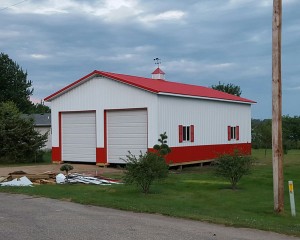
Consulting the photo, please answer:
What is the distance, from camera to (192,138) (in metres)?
29.2

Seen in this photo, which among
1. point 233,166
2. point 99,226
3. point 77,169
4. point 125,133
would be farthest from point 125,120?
point 99,226

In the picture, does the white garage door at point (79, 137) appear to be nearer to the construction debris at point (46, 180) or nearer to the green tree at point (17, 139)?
the green tree at point (17, 139)

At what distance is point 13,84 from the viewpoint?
6462 cm

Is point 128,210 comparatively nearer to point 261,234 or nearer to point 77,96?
point 261,234


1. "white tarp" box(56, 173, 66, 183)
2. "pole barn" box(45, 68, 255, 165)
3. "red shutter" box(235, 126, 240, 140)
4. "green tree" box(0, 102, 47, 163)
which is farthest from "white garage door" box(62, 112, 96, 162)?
"red shutter" box(235, 126, 240, 140)

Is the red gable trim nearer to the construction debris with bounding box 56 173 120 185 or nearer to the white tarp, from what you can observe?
the construction debris with bounding box 56 173 120 185

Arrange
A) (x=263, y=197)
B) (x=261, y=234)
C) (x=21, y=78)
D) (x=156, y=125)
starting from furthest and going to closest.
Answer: (x=21, y=78) → (x=156, y=125) → (x=263, y=197) → (x=261, y=234)

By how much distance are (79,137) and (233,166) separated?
13.2 meters

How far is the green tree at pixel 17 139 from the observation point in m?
31.7

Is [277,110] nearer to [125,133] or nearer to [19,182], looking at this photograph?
[19,182]

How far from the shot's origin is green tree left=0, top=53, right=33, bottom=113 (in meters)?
63.5

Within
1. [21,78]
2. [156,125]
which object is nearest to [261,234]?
[156,125]

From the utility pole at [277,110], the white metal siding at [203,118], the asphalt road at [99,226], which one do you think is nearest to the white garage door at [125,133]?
the white metal siding at [203,118]

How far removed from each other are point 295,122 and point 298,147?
15.4ft
